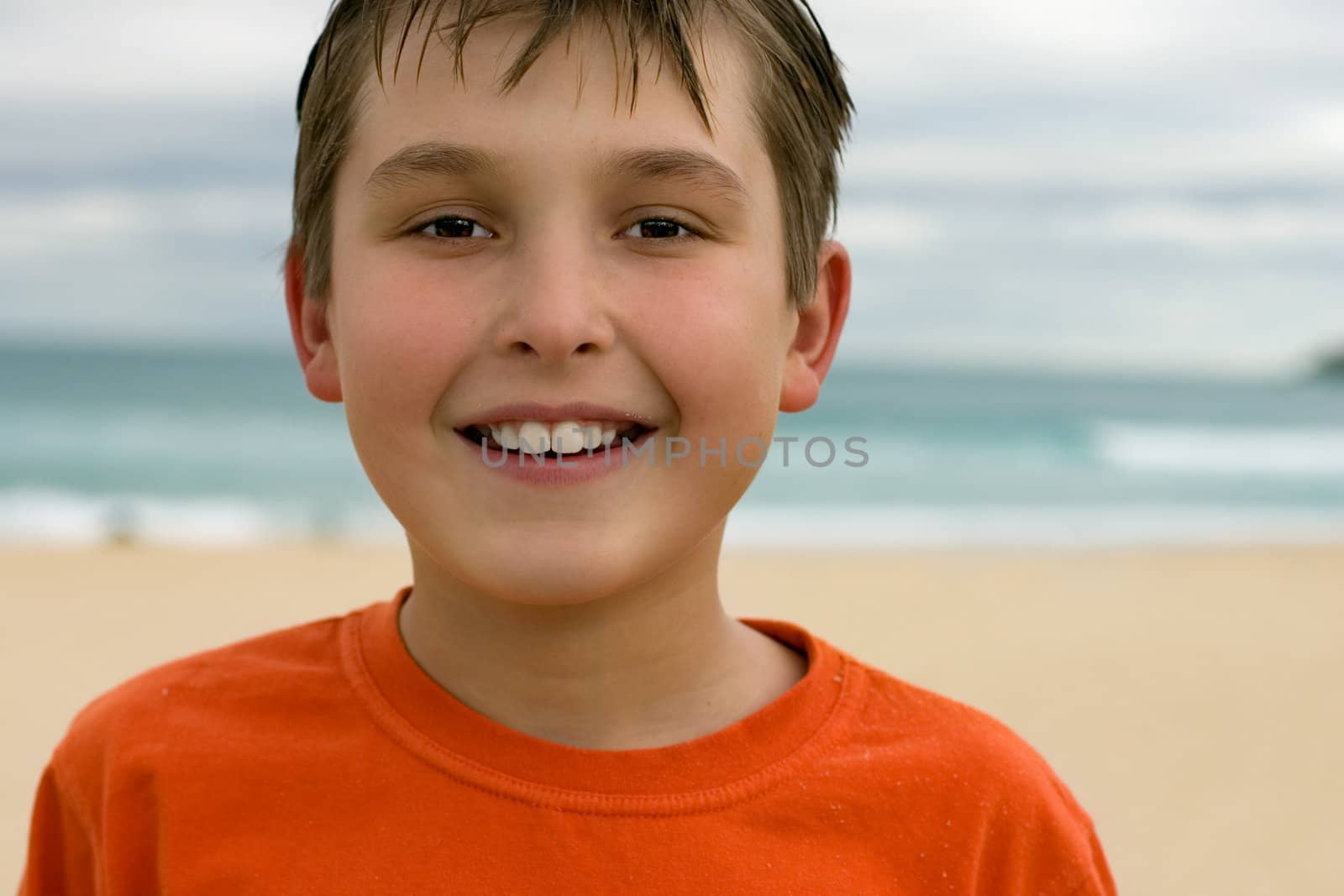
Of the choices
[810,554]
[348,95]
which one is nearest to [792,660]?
[348,95]

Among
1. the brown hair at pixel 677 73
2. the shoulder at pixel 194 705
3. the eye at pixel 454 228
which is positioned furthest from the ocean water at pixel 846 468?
the eye at pixel 454 228

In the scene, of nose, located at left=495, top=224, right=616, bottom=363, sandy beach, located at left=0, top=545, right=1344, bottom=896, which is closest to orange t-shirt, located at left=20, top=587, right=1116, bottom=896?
nose, located at left=495, top=224, right=616, bottom=363

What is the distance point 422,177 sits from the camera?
165 cm

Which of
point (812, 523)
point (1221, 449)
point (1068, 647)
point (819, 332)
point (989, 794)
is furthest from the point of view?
point (1221, 449)

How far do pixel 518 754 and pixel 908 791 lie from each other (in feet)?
1.73

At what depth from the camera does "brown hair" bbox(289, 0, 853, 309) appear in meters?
1.63

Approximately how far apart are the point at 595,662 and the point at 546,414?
0.40 metres

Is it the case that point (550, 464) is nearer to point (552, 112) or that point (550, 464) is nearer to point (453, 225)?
point (453, 225)

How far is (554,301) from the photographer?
61.3 inches

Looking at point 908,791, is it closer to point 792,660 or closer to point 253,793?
point 792,660

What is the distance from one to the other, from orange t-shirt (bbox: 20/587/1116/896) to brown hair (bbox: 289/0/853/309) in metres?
0.62

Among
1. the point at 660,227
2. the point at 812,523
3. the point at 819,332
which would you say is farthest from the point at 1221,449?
the point at 660,227

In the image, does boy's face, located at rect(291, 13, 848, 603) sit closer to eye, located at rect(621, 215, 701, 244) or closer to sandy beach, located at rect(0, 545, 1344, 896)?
eye, located at rect(621, 215, 701, 244)

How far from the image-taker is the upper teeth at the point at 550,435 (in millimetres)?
1637
